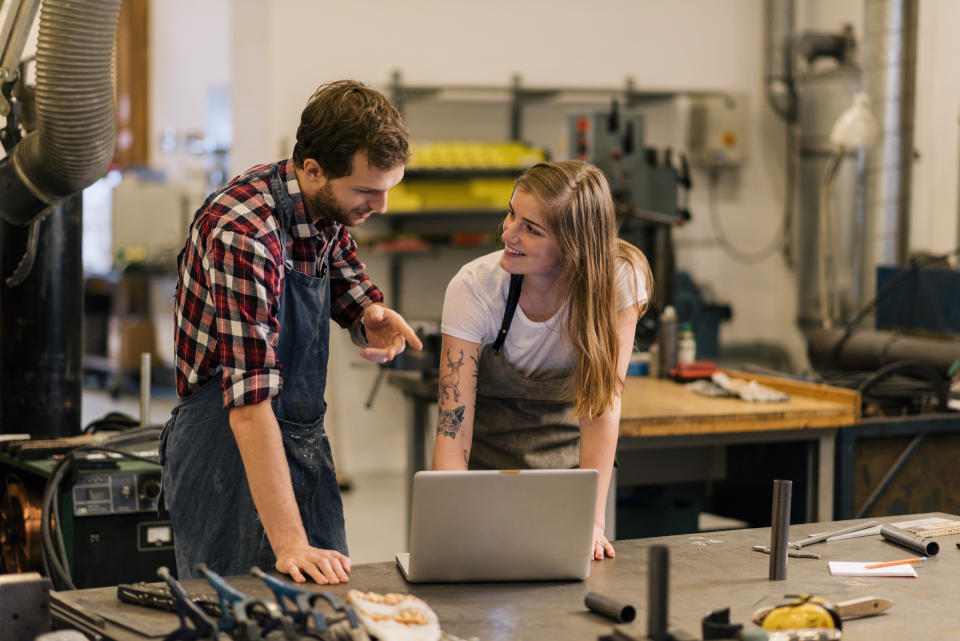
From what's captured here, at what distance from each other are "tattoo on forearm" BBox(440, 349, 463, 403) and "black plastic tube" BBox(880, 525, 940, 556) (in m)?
0.84

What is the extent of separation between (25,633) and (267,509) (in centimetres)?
40

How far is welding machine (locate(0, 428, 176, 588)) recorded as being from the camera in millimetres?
2518

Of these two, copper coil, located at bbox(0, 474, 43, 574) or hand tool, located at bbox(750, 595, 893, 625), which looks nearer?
hand tool, located at bbox(750, 595, 893, 625)

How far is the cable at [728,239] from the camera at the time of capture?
255 inches

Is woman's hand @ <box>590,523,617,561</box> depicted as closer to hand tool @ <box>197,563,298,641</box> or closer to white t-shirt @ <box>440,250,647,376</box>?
white t-shirt @ <box>440,250,647,376</box>

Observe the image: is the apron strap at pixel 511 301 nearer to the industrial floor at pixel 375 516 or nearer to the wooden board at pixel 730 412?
the wooden board at pixel 730 412

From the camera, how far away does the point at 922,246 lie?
546 cm

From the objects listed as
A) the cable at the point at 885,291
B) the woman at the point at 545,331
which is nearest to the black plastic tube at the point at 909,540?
the woman at the point at 545,331

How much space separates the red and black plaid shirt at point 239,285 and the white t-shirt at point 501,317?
0.32 meters

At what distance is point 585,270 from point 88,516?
1.26m

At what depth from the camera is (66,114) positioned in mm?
2531

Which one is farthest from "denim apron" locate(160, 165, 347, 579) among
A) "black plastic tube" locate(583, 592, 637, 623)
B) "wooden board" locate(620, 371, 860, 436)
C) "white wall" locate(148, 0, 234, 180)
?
"white wall" locate(148, 0, 234, 180)

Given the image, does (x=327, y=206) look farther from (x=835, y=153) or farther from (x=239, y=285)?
(x=835, y=153)

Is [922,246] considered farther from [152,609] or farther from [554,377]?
[152,609]
